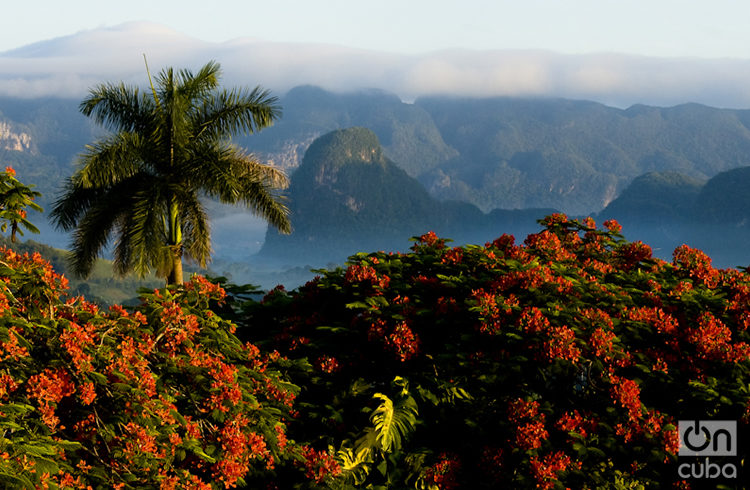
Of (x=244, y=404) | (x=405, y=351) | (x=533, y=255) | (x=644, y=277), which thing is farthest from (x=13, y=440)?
(x=644, y=277)

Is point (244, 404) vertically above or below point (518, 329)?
below

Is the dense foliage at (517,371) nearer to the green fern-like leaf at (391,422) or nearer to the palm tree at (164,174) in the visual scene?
the green fern-like leaf at (391,422)

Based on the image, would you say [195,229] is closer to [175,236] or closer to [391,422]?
[175,236]

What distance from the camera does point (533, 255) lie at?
913 cm

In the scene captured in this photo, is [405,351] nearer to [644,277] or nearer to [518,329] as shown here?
[518,329]

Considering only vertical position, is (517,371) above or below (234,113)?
below

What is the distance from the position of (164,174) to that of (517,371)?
13.8m

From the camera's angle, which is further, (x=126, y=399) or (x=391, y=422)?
(x=391, y=422)

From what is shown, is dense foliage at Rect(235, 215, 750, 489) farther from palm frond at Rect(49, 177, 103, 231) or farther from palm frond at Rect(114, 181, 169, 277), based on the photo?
palm frond at Rect(49, 177, 103, 231)

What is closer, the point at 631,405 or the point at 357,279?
the point at 631,405

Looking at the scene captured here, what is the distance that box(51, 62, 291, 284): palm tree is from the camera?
56.7 feet

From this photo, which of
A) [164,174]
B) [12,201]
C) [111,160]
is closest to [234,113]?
[164,174]

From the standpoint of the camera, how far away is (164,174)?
18.1 metres

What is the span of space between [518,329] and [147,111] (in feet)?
48.5
